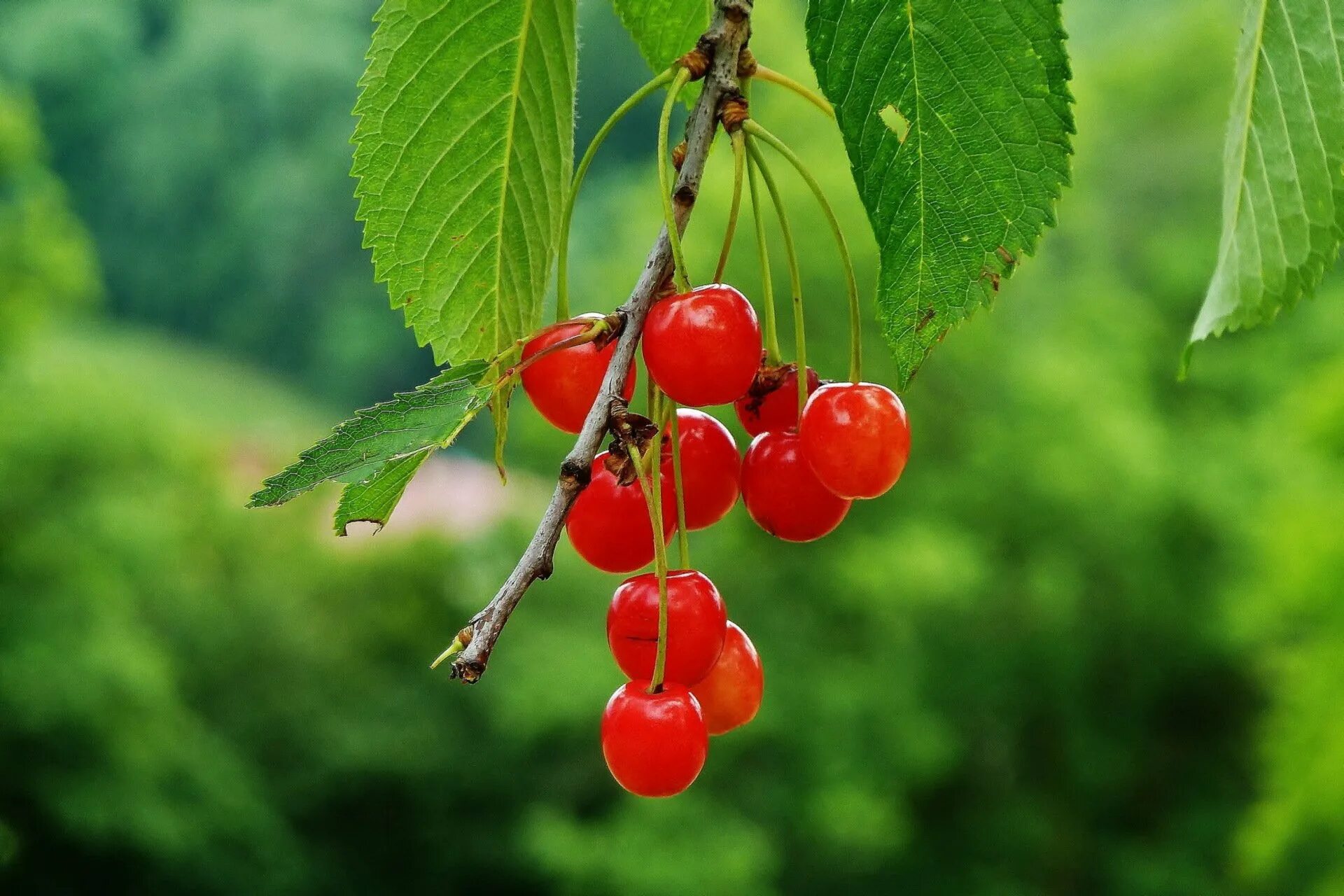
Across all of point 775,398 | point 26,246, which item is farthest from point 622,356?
point 26,246

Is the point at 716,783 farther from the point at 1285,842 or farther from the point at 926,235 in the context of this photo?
the point at 926,235

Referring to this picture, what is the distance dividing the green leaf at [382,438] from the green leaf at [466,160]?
169 mm

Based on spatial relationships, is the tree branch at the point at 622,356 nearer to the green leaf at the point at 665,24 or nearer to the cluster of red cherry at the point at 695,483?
the cluster of red cherry at the point at 695,483

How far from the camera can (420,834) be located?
59.7 feet

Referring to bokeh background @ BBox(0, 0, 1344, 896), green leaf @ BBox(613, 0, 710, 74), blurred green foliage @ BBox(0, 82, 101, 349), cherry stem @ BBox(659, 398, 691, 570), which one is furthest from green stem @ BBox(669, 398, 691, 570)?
blurred green foliage @ BBox(0, 82, 101, 349)

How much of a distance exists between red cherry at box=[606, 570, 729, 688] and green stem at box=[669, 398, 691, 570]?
22 millimetres

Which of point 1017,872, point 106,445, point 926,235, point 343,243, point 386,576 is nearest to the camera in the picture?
point 926,235

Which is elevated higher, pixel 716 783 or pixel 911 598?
pixel 911 598

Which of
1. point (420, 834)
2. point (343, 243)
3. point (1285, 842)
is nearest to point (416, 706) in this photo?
point (420, 834)

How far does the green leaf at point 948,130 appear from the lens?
0.72 meters

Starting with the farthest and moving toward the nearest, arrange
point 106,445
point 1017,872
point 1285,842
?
point 1017,872
point 106,445
point 1285,842

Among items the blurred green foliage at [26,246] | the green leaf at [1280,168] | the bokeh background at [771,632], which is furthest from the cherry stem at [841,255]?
the blurred green foliage at [26,246]

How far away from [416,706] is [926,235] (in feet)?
59.3

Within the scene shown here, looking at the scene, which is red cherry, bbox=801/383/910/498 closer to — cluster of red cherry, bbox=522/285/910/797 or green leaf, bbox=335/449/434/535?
cluster of red cherry, bbox=522/285/910/797
